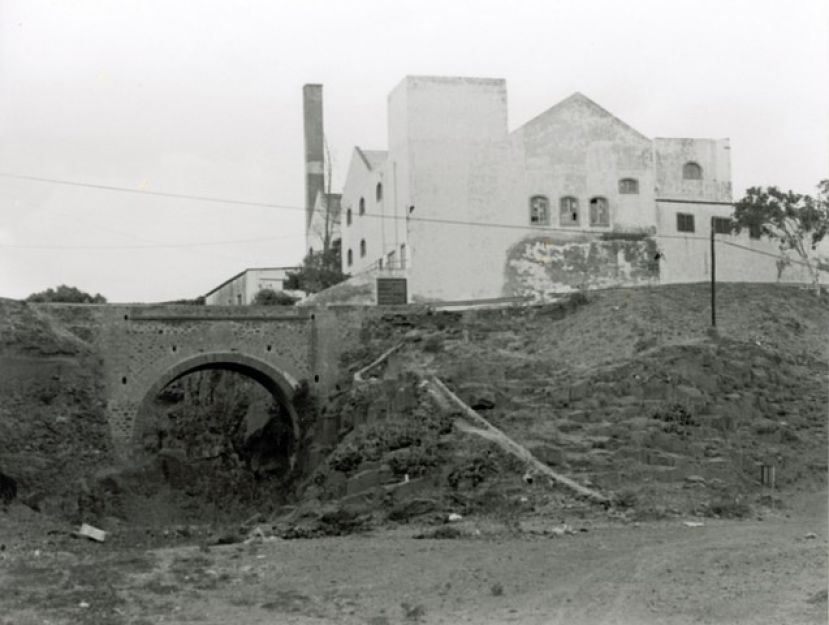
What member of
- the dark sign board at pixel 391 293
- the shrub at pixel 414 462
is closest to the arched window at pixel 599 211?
the dark sign board at pixel 391 293

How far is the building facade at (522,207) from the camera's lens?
4262 centimetres

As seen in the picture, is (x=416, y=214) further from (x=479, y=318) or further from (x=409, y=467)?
(x=409, y=467)

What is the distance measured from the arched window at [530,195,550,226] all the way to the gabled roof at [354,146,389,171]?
7203 mm

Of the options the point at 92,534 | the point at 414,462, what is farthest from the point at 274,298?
the point at 92,534

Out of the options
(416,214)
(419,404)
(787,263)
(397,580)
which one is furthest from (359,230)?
(397,580)

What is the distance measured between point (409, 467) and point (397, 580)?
838cm

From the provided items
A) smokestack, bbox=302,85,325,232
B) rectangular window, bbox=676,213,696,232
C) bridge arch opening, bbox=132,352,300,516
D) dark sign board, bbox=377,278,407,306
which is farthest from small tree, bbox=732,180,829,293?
smokestack, bbox=302,85,325,232

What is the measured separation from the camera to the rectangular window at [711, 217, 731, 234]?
46.2 m

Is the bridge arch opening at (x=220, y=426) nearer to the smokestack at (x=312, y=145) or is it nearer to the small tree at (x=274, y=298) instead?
the small tree at (x=274, y=298)

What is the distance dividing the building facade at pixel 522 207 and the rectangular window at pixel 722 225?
0.17 feet

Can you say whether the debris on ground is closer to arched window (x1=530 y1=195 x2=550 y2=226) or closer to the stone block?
the stone block

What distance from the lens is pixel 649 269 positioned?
44281 millimetres

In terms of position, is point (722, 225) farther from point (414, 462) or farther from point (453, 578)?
point (453, 578)

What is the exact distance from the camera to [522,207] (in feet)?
143
